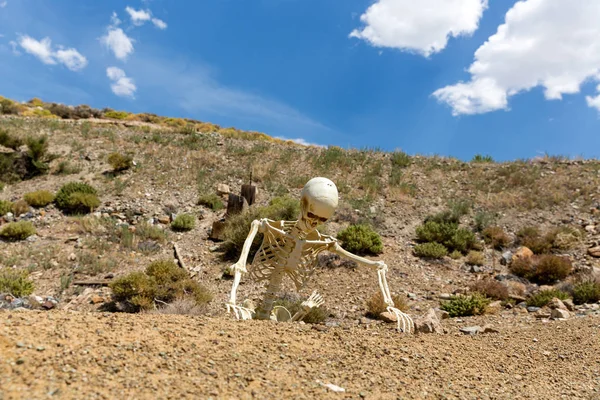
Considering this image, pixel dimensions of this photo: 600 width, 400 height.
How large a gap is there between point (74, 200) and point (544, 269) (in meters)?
14.4

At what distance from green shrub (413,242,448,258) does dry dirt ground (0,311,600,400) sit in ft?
24.1

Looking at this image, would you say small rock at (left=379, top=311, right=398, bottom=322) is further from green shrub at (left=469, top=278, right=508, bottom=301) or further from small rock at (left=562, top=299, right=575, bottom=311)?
small rock at (left=562, top=299, right=575, bottom=311)

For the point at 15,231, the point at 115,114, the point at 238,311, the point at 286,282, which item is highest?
the point at 115,114

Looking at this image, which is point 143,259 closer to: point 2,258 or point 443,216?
point 2,258

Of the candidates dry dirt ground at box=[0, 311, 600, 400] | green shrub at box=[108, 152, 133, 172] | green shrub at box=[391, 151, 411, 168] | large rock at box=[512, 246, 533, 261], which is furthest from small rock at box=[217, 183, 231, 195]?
dry dirt ground at box=[0, 311, 600, 400]

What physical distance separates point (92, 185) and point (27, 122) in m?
9.74

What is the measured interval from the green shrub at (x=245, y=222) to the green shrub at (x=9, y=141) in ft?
37.3

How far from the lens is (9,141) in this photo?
53.3 ft

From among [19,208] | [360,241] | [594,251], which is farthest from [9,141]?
[594,251]

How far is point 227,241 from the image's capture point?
11023 mm

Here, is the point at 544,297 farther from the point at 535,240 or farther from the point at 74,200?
Result: the point at 74,200

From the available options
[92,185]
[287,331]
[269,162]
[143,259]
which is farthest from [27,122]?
[287,331]

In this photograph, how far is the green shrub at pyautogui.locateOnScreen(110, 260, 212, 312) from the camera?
7.75 m

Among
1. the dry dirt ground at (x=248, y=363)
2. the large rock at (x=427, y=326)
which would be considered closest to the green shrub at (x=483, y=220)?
the large rock at (x=427, y=326)
